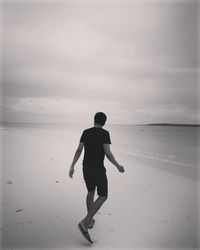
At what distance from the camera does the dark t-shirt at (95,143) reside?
4902 millimetres

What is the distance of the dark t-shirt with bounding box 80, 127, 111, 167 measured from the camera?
16.1ft

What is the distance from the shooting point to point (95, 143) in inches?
194

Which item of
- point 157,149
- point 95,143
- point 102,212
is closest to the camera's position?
point 95,143

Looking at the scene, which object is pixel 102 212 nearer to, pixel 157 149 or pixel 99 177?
pixel 99 177

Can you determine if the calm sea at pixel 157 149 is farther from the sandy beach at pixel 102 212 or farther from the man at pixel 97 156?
the man at pixel 97 156

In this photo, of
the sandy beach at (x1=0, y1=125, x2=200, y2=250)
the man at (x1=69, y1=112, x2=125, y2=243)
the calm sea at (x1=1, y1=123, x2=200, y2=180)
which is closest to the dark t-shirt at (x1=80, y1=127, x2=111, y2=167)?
the man at (x1=69, y1=112, x2=125, y2=243)

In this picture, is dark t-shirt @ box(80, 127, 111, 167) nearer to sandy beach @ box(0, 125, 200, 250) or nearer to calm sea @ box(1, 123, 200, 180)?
sandy beach @ box(0, 125, 200, 250)

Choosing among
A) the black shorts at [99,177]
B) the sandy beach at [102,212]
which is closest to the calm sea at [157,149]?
the sandy beach at [102,212]

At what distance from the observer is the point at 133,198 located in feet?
24.4

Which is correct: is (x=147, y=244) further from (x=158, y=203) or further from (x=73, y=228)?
(x=158, y=203)

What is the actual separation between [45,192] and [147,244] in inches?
128

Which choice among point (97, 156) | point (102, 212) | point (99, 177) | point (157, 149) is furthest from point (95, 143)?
point (157, 149)

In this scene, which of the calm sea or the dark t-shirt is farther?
the calm sea

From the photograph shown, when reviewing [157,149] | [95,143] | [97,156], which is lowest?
[157,149]
